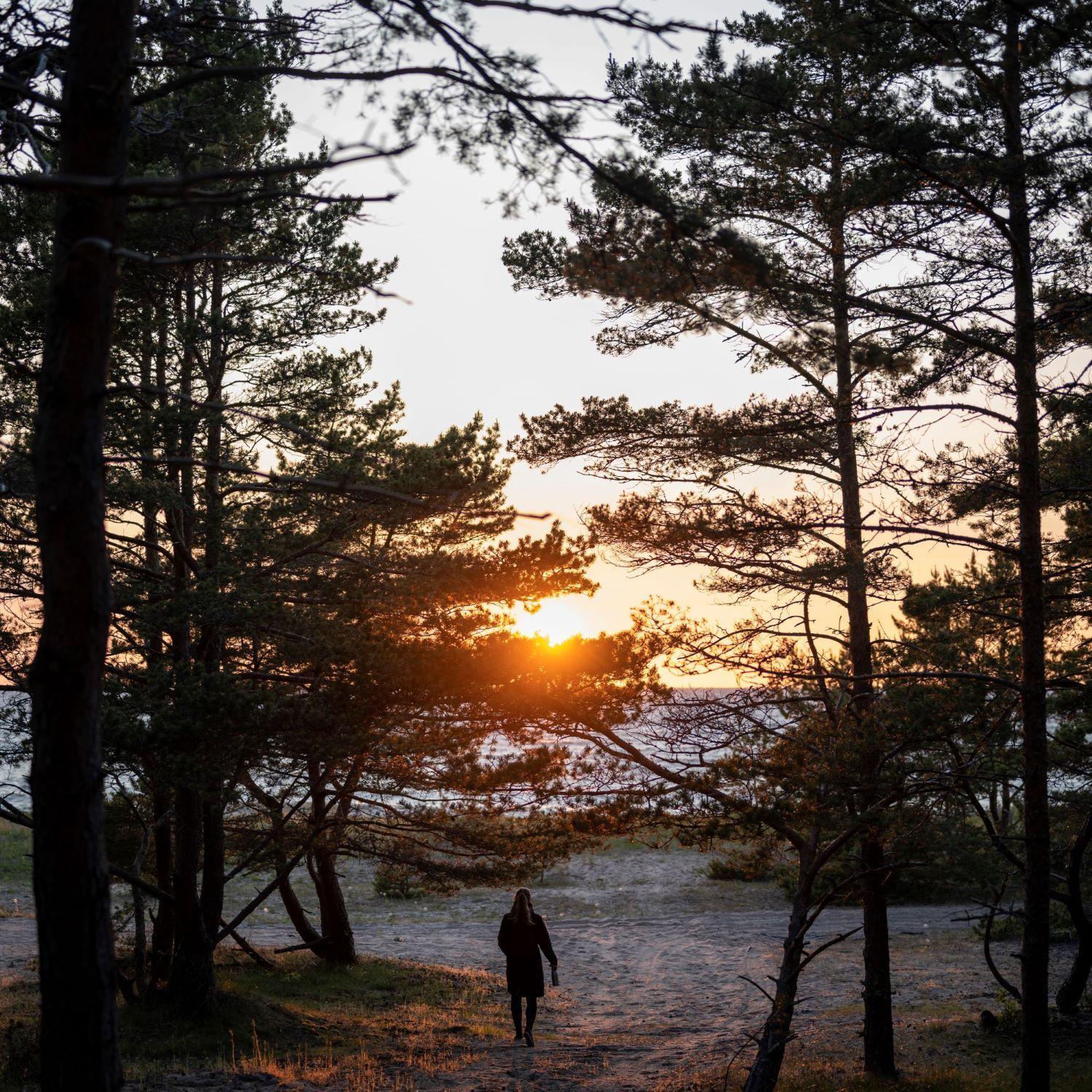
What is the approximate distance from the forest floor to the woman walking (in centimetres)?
84

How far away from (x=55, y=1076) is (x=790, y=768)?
7352mm

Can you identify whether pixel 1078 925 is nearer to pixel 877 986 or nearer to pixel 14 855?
pixel 877 986

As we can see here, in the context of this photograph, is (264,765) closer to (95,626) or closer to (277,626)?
(277,626)

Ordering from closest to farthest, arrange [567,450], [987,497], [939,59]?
[939,59] < [987,497] < [567,450]

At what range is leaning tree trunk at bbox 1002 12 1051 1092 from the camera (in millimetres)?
7875

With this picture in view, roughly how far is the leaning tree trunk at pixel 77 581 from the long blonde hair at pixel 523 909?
7378 mm

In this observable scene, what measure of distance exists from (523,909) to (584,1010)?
6.46m

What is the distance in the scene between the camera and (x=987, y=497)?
9.52 m

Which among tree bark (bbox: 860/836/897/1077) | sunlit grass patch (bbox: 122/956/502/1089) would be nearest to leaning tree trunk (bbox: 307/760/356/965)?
sunlit grass patch (bbox: 122/956/502/1089)

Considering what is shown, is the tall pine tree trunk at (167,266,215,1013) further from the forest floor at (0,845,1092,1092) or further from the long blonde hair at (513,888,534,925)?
the long blonde hair at (513,888,534,925)

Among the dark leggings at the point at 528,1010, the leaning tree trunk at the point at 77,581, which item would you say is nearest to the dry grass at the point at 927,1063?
the dark leggings at the point at 528,1010

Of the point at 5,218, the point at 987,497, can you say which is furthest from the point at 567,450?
the point at 5,218

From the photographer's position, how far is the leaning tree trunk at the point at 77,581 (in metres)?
3.93

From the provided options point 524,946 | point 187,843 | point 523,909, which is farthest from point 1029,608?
point 187,843
